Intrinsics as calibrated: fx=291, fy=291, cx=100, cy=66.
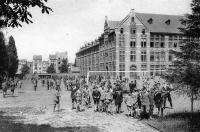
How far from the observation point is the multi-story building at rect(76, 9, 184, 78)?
60938mm

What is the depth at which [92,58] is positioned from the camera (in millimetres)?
82938

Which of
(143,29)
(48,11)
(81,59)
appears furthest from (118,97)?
(81,59)

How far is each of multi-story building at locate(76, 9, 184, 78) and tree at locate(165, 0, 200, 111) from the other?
1658 inches

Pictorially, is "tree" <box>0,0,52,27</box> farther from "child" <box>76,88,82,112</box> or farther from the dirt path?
"child" <box>76,88,82,112</box>

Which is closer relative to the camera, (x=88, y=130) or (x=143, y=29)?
(x=88, y=130)

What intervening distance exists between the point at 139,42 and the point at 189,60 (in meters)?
46.3

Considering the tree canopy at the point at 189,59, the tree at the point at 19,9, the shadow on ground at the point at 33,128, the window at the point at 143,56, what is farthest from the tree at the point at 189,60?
the window at the point at 143,56

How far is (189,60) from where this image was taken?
16.0m

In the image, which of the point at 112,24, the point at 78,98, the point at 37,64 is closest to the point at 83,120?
the point at 78,98

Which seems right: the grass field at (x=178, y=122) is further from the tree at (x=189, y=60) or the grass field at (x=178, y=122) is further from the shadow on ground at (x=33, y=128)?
the shadow on ground at (x=33, y=128)

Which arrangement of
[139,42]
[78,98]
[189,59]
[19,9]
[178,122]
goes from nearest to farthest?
[19,9]
[178,122]
[189,59]
[78,98]
[139,42]

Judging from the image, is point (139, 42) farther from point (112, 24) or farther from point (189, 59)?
point (189, 59)

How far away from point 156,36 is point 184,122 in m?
49.9

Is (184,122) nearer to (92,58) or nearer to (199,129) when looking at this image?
(199,129)
